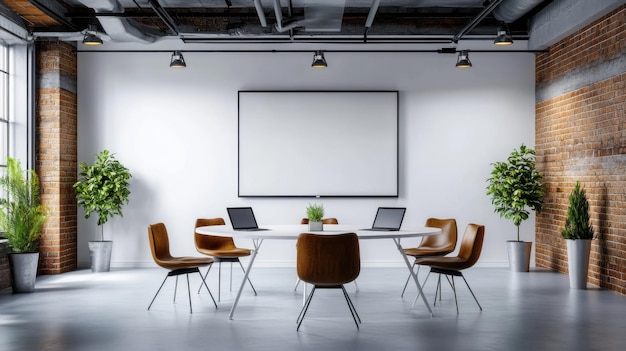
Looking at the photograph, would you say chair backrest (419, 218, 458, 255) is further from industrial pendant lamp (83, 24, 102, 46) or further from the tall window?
the tall window

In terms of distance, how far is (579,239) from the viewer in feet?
25.8

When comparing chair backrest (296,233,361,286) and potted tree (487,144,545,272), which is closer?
chair backrest (296,233,361,286)

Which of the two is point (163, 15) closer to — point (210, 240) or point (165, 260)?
point (210, 240)

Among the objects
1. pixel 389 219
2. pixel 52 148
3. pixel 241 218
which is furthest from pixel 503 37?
pixel 52 148

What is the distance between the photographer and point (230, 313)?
241 inches

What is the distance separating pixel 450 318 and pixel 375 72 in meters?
5.23

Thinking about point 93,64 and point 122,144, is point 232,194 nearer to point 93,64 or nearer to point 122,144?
point 122,144

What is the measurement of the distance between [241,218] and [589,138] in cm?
475

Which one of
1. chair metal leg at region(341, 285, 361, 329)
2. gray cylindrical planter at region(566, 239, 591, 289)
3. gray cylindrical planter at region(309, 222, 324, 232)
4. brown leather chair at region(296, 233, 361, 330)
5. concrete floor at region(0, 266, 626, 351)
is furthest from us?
gray cylindrical planter at region(566, 239, 591, 289)

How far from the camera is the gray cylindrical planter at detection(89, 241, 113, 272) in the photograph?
9.60 m

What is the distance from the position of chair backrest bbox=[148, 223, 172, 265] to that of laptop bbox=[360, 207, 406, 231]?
2.20m

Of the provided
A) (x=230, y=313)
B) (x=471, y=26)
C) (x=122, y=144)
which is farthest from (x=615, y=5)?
(x=122, y=144)

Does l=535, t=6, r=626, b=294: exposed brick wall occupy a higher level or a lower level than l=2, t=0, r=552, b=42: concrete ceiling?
lower

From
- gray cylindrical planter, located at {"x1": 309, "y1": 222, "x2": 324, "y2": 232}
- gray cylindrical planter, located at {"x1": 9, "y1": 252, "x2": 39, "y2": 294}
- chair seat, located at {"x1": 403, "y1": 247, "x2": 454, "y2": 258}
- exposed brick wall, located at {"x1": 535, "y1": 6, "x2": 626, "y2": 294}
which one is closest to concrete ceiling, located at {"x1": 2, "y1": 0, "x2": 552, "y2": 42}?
exposed brick wall, located at {"x1": 535, "y1": 6, "x2": 626, "y2": 294}
